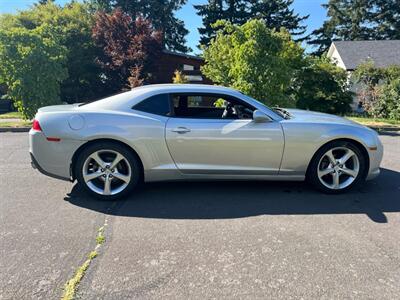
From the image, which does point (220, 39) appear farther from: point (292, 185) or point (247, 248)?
point (247, 248)

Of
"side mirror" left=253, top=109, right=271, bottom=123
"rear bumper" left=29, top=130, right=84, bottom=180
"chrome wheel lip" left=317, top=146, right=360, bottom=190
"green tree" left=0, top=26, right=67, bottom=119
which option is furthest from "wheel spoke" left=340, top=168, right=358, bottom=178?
"green tree" left=0, top=26, right=67, bottom=119

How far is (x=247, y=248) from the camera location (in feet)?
9.14

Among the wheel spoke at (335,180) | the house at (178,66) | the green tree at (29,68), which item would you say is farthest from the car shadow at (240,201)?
the house at (178,66)

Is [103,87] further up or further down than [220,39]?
further down

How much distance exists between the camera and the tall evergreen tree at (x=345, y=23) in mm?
41000

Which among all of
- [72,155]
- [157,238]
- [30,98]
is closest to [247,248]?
[157,238]

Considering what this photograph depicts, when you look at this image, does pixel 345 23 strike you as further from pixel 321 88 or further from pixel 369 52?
pixel 321 88

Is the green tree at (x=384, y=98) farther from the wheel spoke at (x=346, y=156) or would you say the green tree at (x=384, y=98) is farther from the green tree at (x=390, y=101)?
the wheel spoke at (x=346, y=156)

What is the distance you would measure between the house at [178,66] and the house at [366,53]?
11.1 meters

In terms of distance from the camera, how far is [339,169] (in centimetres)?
404

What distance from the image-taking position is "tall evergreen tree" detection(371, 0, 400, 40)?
3853cm

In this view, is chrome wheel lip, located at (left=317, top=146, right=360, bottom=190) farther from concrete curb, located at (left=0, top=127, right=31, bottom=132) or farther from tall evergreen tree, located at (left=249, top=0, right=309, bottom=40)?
tall evergreen tree, located at (left=249, top=0, right=309, bottom=40)

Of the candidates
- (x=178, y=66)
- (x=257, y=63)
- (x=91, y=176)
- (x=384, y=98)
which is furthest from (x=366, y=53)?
(x=91, y=176)

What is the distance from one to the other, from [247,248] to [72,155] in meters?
2.36
